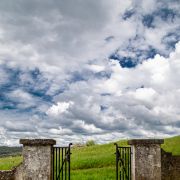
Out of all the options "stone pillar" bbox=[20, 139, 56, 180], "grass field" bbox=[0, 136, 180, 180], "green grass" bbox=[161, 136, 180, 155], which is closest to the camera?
"stone pillar" bbox=[20, 139, 56, 180]

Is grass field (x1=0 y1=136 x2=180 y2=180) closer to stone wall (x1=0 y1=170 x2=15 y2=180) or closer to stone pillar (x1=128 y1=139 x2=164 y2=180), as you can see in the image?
stone pillar (x1=128 y1=139 x2=164 y2=180)

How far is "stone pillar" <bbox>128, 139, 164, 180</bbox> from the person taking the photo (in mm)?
13648

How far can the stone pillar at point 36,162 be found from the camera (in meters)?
12.8

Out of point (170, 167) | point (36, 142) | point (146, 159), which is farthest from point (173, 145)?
point (36, 142)

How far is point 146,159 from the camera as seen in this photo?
13.7 meters

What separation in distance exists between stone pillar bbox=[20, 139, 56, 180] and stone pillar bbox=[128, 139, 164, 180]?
3044 millimetres

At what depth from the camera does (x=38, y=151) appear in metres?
12.8

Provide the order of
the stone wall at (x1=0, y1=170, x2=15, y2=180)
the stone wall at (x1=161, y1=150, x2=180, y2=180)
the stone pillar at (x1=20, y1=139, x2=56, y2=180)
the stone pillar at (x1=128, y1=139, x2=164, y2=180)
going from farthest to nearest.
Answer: the stone wall at (x1=161, y1=150, x2=180, y2=180), the stone pillar at (x1=128, y1=139, x2=164, y2=180), the stone wall at (x1=0, y1=170, x2=15, y2=180), the stone pillar at (x1=20, y1=139, x2=56, y2=180)

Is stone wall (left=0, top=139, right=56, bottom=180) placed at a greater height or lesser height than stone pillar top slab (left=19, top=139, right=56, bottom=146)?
lesser

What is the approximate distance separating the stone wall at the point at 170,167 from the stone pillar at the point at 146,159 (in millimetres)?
381

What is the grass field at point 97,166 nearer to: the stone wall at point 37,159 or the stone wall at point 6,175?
the stone wall at point 6,175

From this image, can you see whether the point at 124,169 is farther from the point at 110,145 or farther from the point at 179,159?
the point at 110,145

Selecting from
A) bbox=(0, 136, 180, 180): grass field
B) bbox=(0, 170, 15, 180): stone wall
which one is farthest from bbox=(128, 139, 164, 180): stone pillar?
bbox=(0, 136, 180, 180): grass field

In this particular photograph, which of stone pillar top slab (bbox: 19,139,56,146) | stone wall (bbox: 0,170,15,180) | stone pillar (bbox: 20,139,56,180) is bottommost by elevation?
stone wall (bbox: 0,170,15,180)
